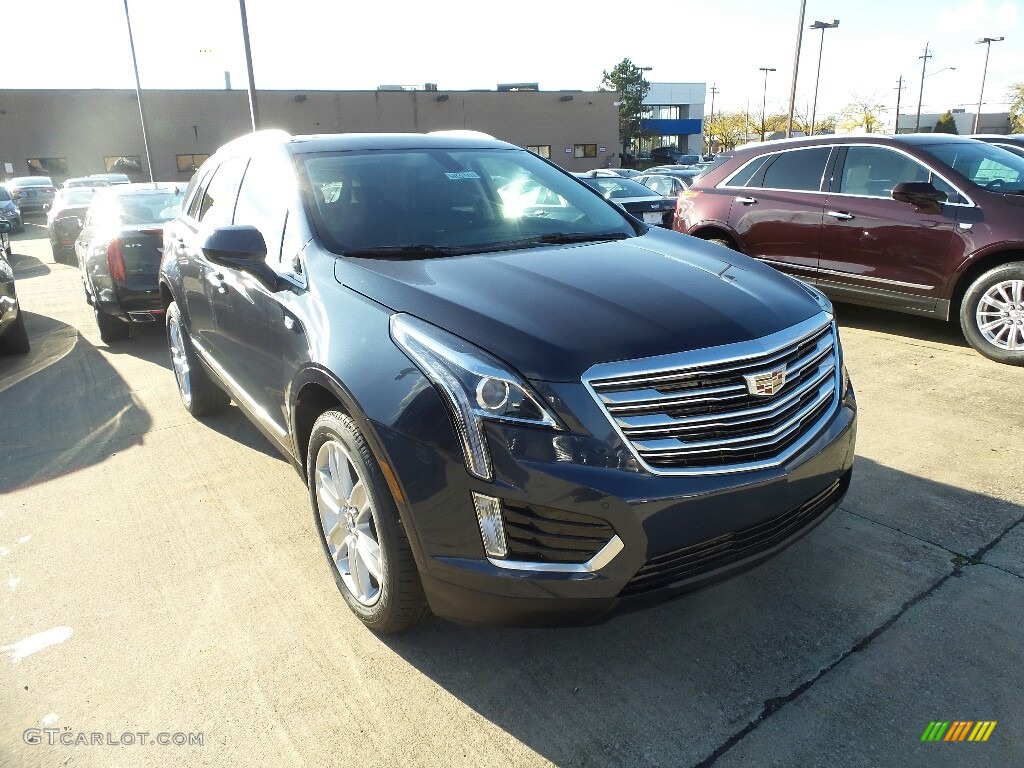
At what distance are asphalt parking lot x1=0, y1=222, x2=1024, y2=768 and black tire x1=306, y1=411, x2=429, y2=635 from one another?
18cm

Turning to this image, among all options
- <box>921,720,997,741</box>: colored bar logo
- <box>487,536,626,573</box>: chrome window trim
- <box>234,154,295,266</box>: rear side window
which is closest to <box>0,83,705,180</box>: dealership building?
<box>234,154,295,266</box>: rear side window

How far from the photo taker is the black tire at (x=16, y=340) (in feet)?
23.7

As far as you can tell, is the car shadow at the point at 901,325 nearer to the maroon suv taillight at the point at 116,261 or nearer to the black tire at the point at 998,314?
the black tire at the point at 998,314

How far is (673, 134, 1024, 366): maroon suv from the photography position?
5840mm

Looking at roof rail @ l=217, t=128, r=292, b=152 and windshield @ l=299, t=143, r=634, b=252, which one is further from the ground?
roof rail @ l=217, t=128, r=292, b=152

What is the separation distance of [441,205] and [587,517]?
6.15 feet

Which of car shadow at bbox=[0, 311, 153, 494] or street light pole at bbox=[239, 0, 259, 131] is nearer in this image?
car shadow at bbox=[0, 311, 153, 494]

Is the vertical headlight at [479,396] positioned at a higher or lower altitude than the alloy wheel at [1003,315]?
higher

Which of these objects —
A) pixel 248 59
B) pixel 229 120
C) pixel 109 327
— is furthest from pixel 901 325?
pixel 229 120

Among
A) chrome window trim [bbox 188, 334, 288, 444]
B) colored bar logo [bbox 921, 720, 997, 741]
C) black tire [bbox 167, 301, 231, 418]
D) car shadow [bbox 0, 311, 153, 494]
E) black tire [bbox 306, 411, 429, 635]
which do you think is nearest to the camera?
colored bar logo [bbox 921, 720, 997, 741]

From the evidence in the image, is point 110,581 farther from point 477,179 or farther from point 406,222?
point 477,179

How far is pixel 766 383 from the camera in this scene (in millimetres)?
2387

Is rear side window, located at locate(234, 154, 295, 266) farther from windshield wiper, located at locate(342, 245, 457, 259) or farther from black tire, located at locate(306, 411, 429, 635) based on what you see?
black tire, located at locate(306, 411, 429, 635)

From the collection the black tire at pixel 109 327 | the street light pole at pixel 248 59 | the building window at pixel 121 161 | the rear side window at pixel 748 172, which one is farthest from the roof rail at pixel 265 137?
the building window at pixel 121 161
